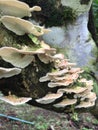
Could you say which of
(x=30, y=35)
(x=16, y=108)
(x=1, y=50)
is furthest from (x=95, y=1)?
(x=1, y=50)

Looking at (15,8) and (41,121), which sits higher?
(15,8)

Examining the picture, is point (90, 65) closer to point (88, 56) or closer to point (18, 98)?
point (88, 56)

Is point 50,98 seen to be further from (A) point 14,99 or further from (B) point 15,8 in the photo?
(B) point 15,8

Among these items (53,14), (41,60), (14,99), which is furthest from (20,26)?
(53,14)

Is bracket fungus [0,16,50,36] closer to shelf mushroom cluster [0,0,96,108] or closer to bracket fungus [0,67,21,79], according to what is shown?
shelf mushroom cluster [0,0,96,108]

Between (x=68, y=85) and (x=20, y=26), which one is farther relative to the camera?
(x=68, y=85)

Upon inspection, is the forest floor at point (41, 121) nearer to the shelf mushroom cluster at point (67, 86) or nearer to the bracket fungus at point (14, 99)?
the shelf mushroom cluster at point (67, 86)
